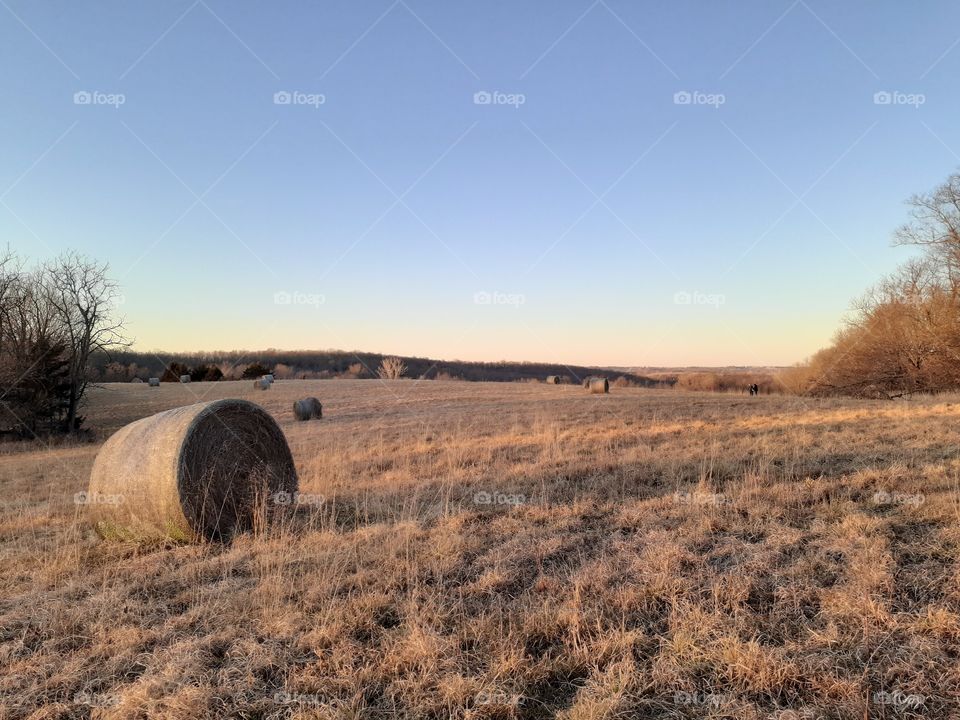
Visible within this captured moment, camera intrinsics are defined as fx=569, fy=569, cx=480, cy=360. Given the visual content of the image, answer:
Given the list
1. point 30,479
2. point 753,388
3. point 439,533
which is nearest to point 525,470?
point 439,533

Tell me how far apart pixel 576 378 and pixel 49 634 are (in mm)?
50799

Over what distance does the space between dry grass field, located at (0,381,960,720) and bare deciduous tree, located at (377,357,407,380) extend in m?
44.5

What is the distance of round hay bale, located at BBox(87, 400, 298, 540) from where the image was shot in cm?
646

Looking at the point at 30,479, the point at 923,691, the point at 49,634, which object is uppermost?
the point at 923,691

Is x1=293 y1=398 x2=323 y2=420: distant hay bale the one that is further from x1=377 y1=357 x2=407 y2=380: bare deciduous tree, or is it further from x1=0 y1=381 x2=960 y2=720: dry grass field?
x1=377 y1=357 x2=407 y2=380: bare deciduous tree

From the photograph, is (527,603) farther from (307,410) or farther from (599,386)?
(599,386)

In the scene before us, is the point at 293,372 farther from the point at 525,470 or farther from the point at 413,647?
the point at 413,647

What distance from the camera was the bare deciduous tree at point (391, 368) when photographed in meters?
52.8

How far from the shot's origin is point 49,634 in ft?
12.9

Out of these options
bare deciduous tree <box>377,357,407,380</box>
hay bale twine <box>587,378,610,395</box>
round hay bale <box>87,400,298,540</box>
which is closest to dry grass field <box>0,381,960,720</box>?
round hay bale <box>87,400,298,540</box>

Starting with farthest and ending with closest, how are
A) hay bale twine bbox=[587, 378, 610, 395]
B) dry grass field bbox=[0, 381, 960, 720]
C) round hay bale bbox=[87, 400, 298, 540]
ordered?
hay bale twine bbox=[587, 378, 610, 395] < round hay bale bbox=[87, 400, 298, 540] < dry grass field bbox=[0, 381, 960, 720]

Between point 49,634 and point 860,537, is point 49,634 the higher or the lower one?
the lower one

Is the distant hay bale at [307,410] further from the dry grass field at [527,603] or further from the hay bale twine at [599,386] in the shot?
the hay bale twine at [599,386]

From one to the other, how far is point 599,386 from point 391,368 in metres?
22.6
